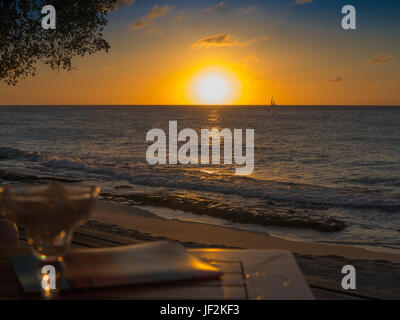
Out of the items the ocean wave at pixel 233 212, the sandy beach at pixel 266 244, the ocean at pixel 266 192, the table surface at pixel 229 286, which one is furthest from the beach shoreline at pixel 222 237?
the table surface at pixel 229 286

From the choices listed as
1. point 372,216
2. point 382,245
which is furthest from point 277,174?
point 382,245

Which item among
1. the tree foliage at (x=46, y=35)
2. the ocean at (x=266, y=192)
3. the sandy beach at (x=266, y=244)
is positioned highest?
the tree foliage at (x=46, y=35)

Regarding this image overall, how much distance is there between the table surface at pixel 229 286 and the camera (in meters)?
1.34

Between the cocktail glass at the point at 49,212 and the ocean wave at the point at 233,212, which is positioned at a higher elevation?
the cocktail glass at the point at 49,212

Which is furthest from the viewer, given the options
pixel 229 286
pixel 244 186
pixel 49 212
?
pixel 244 186

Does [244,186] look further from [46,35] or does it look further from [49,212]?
[49,212]

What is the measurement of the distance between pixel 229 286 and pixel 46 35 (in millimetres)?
7776

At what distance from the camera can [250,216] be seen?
9.49m

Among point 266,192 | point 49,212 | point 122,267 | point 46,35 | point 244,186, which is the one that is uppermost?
point 46,35

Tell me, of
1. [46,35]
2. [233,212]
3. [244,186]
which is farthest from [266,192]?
[46,35]

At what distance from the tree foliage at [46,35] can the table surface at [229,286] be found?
6622mm

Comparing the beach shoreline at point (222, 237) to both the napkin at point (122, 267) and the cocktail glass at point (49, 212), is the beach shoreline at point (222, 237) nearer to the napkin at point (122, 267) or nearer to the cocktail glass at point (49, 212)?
the napkin at point (122, 267)

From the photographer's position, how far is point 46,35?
8.14 m
